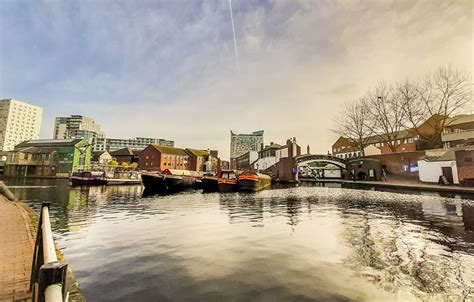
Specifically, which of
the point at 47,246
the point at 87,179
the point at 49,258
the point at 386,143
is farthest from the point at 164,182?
the point at 386,143

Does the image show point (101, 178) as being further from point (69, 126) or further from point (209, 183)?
point (69, 126)

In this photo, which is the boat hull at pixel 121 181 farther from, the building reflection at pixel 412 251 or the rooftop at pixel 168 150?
the building reflection at pixel 412 251

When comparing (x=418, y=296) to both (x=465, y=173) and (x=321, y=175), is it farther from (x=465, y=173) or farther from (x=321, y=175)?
(x=321, y=175)

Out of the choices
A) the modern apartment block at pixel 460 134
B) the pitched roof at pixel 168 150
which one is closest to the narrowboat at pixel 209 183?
the modern apartment block at pixel 460 134

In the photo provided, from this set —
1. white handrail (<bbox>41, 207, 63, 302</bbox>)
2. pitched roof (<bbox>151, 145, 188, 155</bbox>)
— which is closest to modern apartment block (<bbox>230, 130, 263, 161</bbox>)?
pitched roof (<bbox>151, 145, 188, 155</bbox>)

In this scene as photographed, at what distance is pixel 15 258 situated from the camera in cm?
559

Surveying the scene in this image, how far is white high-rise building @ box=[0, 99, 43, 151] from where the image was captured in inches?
5684

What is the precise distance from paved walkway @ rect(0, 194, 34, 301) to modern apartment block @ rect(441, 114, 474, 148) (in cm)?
4993

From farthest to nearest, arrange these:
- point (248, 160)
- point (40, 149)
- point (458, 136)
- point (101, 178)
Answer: point (248, 160) → point (40, 149) → point (101, 178) → point (458, 136)

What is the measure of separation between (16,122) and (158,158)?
12465 cm

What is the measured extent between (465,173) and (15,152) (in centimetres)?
10209

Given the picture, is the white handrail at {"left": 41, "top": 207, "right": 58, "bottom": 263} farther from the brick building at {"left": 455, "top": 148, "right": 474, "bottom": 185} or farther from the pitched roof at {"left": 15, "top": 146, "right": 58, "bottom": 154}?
the pitched roof at {"left": 15, "top": 146, "right": 58, "bottom": 154}

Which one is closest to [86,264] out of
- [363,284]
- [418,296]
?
[363,284]

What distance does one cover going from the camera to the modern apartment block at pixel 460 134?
42713mm
